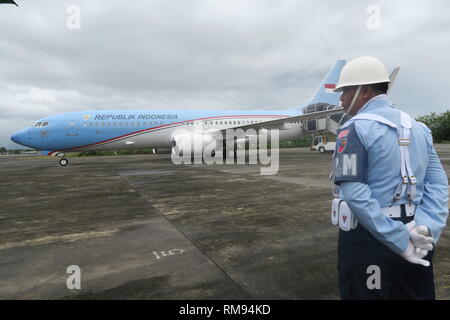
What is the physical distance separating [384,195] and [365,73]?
2.52 feet

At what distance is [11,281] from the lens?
2.95 m

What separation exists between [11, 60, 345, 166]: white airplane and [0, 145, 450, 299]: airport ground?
1001cm

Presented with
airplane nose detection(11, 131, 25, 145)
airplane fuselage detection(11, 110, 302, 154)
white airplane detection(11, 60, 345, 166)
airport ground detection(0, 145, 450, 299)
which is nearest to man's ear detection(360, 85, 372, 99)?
airport ground detection(0, 145, 450, 299)

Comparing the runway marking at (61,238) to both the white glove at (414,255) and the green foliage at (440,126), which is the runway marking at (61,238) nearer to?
the white glove at (414,255)

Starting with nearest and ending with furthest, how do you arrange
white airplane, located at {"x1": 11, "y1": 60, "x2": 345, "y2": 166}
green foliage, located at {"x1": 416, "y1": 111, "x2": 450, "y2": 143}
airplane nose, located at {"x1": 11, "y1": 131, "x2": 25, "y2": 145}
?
airplane nose, located at {"x1": 11, "y1": 131, "x2": 25, "y2": 145}
white airplane, located at {"x1": 11, "y1": 60, "x2": 345, "y2": 166}
green foliage, located at {"x1": 416, "y1": 111, "x2": 450, "y2": 143}

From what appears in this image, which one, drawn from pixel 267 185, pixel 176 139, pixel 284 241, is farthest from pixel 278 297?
pixel 176 139

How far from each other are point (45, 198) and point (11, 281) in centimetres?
520

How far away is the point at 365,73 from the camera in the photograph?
1717 mm

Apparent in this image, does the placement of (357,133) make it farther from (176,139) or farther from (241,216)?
(176,139)

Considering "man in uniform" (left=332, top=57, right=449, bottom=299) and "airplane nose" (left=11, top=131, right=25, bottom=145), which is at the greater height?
"airplane nose" (left=11, top=131, right=25, bottom=145)

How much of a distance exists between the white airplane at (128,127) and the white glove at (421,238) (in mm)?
14687

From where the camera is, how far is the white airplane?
52.4 ft

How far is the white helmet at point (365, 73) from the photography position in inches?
67.0

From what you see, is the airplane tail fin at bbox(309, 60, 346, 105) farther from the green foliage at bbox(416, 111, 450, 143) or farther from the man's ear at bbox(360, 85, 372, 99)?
the green foliage at bbox(416, 111, 450, 143)
